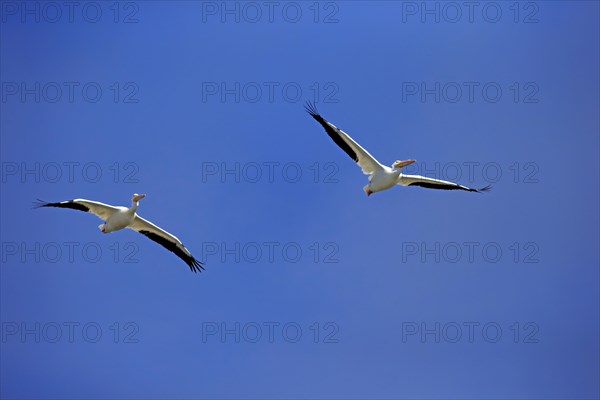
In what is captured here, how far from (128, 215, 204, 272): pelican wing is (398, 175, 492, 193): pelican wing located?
572cm

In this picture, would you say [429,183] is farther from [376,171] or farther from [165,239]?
[165,239]

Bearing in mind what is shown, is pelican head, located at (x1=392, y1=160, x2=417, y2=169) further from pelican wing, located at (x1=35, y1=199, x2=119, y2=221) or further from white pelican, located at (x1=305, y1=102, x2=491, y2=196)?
pelican wing, located at (x1=35, y1=199, x2=119, y2=221)

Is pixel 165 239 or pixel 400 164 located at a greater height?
pixel 400 164

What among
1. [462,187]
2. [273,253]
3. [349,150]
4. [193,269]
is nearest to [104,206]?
[193,269]

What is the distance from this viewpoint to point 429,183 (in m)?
26.4

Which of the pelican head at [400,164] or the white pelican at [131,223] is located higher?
the pelican head at [400,164]

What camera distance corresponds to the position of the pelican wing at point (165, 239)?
26.2 m

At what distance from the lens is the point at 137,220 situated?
26.1 meters

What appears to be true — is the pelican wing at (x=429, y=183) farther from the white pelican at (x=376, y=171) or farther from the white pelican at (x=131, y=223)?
the white pelican at (x=131, y=223)

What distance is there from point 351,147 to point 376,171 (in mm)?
947

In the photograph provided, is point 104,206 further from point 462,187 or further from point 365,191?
point 462,187

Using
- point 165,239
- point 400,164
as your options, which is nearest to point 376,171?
point 400,164

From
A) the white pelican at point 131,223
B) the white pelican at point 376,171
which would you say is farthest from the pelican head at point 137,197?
the white pelican at point 376,171

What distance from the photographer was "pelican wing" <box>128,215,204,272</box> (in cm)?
2623
